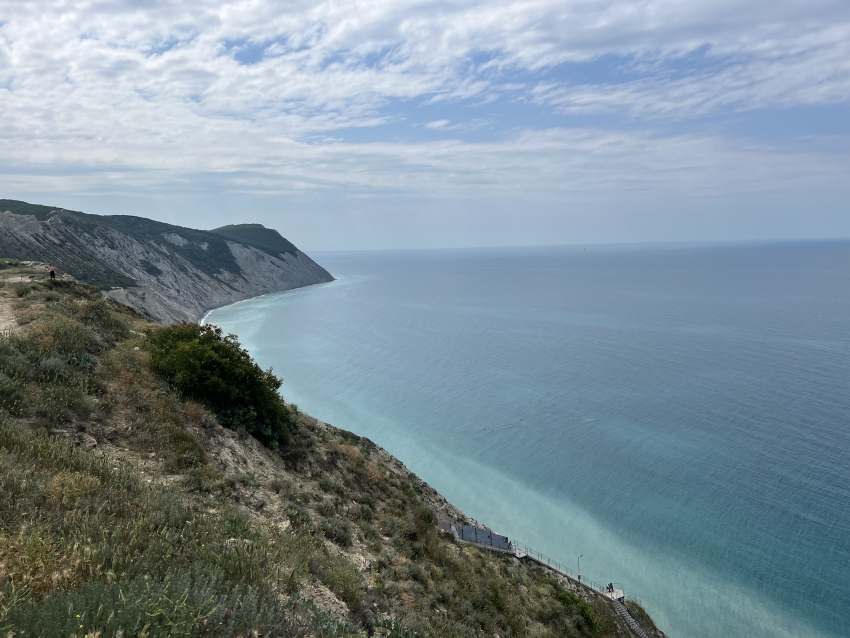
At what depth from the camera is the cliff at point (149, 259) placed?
3366 inches

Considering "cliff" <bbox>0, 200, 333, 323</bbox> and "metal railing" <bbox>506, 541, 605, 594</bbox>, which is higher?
"cliff" <bbox>0, 200, 333, 323</bbox>

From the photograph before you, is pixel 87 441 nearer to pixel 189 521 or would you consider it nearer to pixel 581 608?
pixel 189 521

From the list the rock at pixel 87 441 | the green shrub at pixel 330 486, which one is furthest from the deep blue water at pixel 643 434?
the rock at pixel 87 441

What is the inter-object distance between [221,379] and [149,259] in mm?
133368

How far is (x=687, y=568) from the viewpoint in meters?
30.2

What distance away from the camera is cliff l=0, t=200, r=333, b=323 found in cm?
8550

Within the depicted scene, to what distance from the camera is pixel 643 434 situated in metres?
48.1

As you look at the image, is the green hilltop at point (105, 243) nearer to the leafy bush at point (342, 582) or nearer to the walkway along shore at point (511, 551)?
the walkway along shore at point (511, 551)

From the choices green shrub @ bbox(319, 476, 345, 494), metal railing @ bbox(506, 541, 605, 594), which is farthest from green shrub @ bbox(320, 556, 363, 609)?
metal railing @ bbox(506, 541, 605, 594)

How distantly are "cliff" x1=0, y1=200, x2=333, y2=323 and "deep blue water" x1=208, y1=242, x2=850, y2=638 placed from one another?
2272cm

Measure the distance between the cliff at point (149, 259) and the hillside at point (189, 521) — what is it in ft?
230

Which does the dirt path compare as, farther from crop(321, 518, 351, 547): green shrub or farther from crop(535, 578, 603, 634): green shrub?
crop(535, 578, 603, 634): green shrub

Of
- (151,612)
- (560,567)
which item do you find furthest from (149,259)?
(151,612)

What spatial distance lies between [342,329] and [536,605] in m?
90.5
